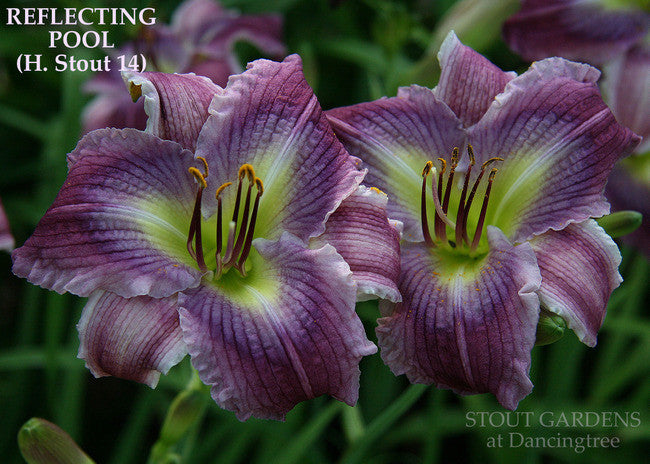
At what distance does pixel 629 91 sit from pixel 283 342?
2.85 ft

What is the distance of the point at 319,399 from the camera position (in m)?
1.33

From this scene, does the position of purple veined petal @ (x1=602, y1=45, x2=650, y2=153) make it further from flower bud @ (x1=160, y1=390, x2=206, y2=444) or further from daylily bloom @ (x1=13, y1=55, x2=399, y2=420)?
flower bud @ (x1=160, y1=390, x2=206, y2=444)

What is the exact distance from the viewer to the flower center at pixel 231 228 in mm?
683

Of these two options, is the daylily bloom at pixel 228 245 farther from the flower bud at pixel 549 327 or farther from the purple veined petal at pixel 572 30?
the purple veined petal at pixel 572 30

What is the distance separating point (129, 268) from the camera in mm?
667

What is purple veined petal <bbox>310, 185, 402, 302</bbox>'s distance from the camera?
67 cm

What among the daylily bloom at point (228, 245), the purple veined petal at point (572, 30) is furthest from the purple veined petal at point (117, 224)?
the purple veined petal at point (572, 30)

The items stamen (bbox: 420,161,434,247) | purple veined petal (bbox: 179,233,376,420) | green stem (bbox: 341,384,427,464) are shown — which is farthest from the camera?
green stem (bbox: 341,384,427,464)

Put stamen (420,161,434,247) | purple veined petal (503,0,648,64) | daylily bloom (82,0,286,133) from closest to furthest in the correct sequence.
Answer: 1. stamen (420,161,434,247)
2. purple veined petal (503,0,648,64)
3. daylily bloom (82,0,286,133)

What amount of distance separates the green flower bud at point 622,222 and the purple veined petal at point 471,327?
19cm

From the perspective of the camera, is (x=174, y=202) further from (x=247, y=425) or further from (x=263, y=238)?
(x=247, y=425)

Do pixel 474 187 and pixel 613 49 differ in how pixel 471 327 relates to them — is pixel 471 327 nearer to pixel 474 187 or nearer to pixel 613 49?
pixel 474 187

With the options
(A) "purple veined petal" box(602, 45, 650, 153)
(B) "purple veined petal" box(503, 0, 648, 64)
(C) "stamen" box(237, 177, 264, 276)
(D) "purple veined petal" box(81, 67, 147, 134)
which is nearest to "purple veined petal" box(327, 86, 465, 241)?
(C) "stamen" box(237, 177, 264, 276)

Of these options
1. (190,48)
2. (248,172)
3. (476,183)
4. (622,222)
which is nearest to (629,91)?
(622,222)
